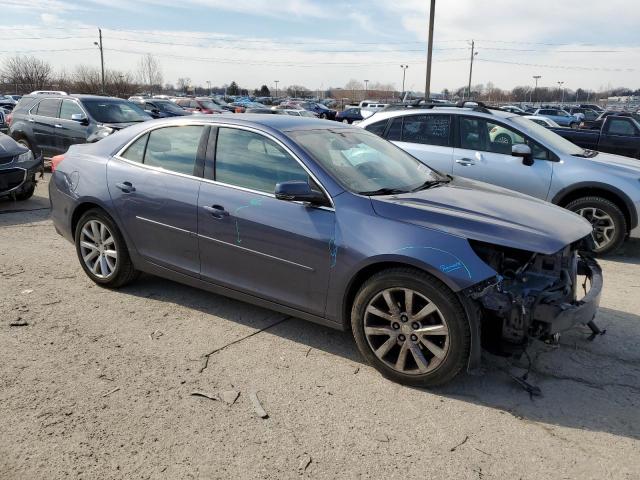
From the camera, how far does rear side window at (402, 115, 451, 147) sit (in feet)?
24.4

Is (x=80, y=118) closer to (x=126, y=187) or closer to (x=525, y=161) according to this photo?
(x=126, y=187)

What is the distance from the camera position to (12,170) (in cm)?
841

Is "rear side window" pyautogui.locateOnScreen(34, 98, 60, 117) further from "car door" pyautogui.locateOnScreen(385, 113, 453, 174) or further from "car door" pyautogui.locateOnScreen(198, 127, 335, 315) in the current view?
"car door" pyautogui.locateOnScreen(198, 127, 335, 315)

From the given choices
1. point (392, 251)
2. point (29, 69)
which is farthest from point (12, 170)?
point (29, 69)

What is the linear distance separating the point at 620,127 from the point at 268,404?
1298 centimetres

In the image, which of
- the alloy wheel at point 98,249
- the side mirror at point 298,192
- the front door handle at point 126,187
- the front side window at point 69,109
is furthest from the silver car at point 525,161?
the front side window at point 69,109

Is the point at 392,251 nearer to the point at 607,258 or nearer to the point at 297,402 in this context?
the point at 297,402

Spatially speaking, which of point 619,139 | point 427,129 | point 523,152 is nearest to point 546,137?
point 523,152

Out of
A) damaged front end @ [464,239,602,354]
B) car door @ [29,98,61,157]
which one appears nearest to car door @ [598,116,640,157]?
damaged front end @ [464,239,602,354]

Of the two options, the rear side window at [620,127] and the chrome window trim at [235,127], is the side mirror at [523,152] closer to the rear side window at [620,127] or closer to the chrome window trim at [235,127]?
the chrome window trim at [235,127]

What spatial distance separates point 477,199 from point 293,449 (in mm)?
2147

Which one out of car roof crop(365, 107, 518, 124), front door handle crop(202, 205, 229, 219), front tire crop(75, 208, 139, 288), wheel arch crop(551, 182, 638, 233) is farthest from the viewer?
car roof crop(365, 107, 518, 124)

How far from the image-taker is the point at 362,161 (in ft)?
13.3

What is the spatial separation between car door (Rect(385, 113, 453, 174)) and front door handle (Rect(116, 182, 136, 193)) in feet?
13.9
